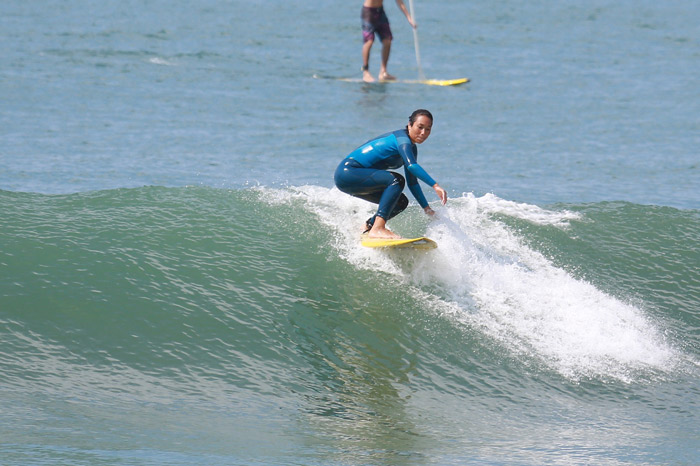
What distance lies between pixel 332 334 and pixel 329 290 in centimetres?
75

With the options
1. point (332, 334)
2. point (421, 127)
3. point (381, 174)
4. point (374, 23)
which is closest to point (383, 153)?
point (381, 174)

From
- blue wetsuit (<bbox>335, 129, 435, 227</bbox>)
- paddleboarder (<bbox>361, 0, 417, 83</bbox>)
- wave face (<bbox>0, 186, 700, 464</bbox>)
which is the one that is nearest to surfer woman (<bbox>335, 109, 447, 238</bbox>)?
blue wetsuit (<bbox>335, 129, 435, 227</bbox>)

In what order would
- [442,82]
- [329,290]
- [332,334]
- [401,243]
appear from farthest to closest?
[442,82], [329,290], [401,243], [332,334]

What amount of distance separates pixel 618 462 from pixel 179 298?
3.84 m

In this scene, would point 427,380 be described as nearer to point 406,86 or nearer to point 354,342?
point 354,342

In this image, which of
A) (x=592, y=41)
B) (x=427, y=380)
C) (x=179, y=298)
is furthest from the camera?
(x=592, y=41)

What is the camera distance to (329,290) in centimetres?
813

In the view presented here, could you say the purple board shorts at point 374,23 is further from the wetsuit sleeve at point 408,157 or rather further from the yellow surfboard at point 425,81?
the wetsuit sleeve at point 408,157

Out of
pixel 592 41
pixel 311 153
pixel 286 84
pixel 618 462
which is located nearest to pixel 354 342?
pixel 618 462

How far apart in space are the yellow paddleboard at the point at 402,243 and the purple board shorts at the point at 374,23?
1054 cm

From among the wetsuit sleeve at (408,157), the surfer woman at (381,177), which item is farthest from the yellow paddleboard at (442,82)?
the wetsuit sleeve at (408,157)

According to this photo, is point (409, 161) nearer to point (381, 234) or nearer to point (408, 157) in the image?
point (408, 157)

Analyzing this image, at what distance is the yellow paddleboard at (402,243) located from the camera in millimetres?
A: 7867

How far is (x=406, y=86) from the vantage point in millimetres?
18312
